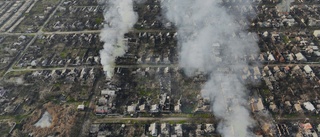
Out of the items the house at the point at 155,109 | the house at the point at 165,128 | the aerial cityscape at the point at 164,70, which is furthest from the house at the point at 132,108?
the house at the point at 165,128

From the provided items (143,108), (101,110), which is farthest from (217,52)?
(101,110)

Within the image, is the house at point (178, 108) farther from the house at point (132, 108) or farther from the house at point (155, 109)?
the house at point (132, 108)

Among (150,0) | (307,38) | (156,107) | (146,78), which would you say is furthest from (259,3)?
(156,107)

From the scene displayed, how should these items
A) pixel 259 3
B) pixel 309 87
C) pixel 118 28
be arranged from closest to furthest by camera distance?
1. pixel 309 87
2. pixel 118 28
3. pixel 259 3

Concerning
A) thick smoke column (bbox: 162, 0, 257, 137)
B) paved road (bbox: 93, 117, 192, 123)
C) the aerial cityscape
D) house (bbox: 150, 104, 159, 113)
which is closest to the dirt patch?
the aerial cityscape

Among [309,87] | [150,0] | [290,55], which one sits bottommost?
[309,87]

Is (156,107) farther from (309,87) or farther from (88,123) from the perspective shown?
(309,87)

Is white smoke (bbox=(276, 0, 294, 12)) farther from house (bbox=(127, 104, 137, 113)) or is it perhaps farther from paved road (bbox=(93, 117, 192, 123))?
house (bbox=(127, 104, 137, 113))
